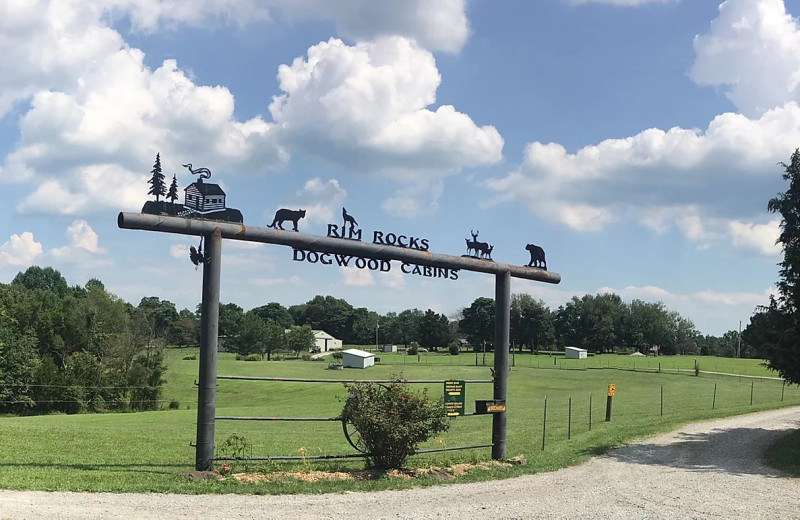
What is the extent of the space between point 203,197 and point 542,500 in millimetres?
6735

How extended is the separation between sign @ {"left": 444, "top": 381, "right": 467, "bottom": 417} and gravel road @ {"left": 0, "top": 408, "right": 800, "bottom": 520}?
1578 mm

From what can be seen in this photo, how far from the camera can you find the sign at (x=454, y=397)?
1199cm

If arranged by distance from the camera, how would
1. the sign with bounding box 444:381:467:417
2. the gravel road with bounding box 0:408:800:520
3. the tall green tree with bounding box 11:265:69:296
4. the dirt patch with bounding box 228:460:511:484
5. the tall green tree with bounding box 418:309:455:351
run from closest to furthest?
the gravel road with bounding box 0:408:800:520
the dirt patch with bounding box 228:460:511:484
the sign with bounding box 444:381:467:417
the tall green tree with bounding box 418:309:455:351
the tall green tree with bounding box 11:265:69:296

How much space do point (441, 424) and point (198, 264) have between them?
4689 millimetres

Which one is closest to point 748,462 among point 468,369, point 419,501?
point 419,501

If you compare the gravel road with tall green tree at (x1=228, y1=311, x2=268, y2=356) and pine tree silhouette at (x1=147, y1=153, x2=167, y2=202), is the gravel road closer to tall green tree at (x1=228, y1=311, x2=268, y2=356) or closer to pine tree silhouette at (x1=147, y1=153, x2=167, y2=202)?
pine tree silhouette at (x1=147, y1=153, x2=167, y2=202)

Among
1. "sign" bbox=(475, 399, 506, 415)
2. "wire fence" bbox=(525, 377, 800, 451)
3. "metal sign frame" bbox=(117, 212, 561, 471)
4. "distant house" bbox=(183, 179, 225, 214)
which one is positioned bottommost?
"wire fence" bbox=(525, 377, 800, 451)

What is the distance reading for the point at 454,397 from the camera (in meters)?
12.2

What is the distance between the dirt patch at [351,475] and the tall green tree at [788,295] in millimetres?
9064

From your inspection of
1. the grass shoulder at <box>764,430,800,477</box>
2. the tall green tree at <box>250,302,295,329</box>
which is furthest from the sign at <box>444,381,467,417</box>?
the tall green tree at <box>250,302,295,329</box>

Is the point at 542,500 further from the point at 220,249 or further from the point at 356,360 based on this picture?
the point at 356,360

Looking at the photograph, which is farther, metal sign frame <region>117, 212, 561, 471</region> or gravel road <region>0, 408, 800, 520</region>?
metal sign frame <region>117, 212, 561, 471</region>

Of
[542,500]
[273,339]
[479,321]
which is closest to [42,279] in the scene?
[273,339]

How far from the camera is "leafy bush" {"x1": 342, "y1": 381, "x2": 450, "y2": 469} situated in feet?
35.0
